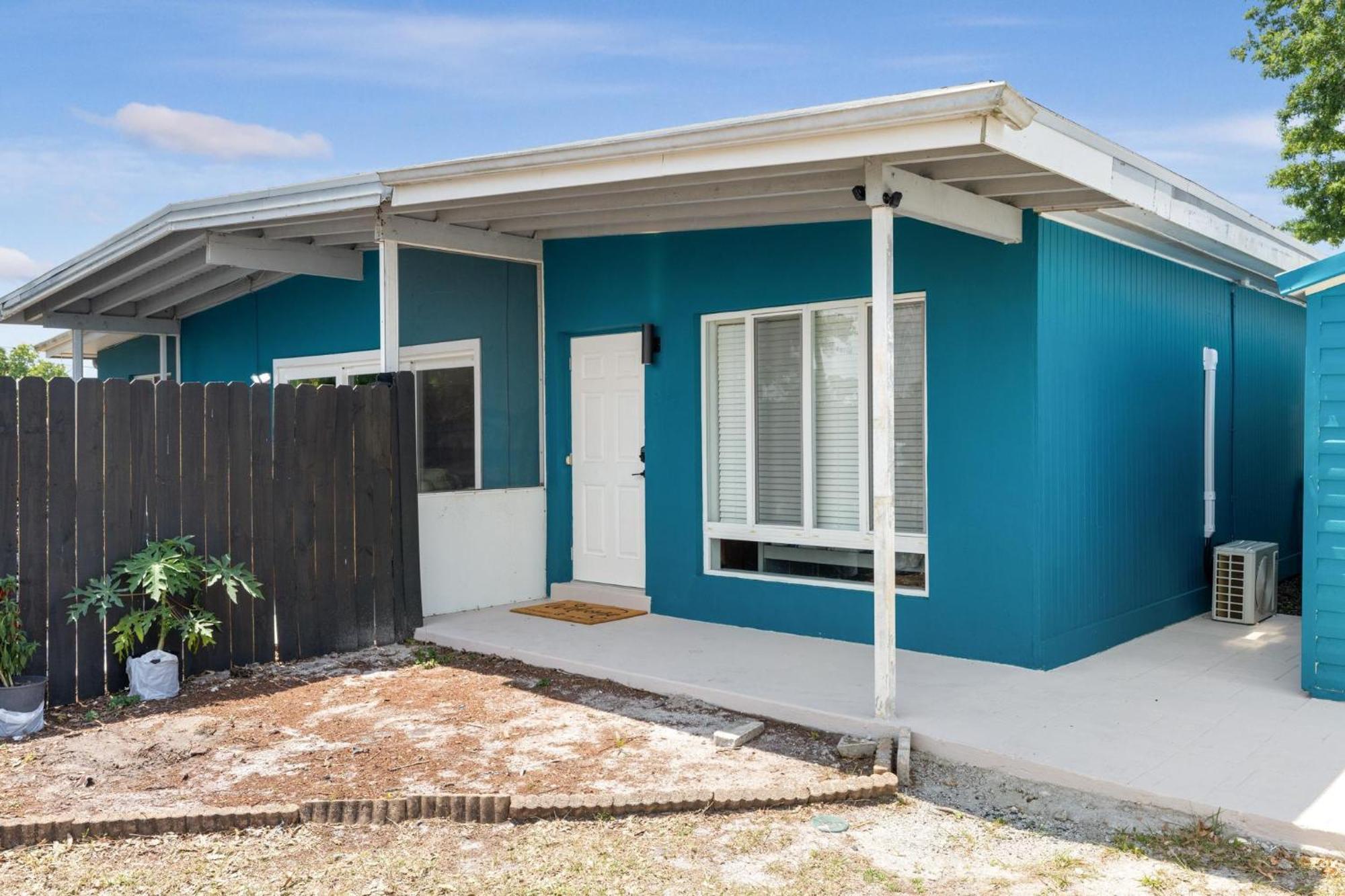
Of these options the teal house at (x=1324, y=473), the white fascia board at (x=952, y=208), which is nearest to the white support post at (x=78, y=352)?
the white fascia board at (x=952, y=208)

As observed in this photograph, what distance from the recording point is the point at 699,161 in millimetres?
4902

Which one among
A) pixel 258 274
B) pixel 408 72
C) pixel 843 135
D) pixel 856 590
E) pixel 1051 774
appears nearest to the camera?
pixel 1051 774

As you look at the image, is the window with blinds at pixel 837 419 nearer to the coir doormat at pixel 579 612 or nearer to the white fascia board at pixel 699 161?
the coir doormat at pixel 579 612

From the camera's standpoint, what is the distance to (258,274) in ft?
32.0

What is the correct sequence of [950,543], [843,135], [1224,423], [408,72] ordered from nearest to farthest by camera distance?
[843,135] < [950,543] < [1224,423] < [408,72]

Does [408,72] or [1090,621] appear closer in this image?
[1090,621]

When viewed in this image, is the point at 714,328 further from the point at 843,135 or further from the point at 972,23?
the point at 972,23

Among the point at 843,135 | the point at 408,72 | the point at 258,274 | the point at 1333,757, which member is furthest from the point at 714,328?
the point at 408,72

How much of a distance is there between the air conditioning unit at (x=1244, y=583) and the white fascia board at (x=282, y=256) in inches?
270

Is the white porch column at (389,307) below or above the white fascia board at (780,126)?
below

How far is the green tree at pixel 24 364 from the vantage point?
29.7m

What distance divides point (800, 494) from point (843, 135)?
2793mm

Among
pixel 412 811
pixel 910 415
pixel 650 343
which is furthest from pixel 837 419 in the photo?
pixel 412 811

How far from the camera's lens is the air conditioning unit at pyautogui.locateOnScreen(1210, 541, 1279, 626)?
706 cm
